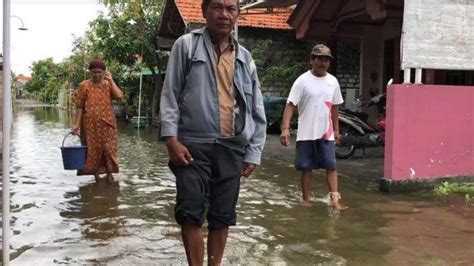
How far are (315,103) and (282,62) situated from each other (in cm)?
1082

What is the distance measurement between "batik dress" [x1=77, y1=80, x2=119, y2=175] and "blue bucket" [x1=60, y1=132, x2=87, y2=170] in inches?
15.0

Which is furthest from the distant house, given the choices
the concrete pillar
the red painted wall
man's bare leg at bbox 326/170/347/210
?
man's bare leg at bbox 326/170/347/210

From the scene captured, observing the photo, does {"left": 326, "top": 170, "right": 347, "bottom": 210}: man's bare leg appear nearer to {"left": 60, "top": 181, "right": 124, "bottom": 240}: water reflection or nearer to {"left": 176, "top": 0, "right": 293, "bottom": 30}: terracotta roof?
{"left": 60, "top": 181, "right": 124, "bottom": 240}: water reflection

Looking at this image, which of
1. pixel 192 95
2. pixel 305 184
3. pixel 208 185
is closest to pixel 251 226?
pixel 305 184

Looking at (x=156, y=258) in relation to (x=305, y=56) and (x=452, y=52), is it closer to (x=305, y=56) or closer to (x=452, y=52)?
(x=452, y=52)

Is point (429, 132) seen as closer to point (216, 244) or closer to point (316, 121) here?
point (316, 121)

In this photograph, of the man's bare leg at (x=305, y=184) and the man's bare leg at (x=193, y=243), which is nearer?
the man's bare leg at (x=193, y=243)

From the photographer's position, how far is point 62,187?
686 cm

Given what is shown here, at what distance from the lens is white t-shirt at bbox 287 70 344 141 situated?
226 inches

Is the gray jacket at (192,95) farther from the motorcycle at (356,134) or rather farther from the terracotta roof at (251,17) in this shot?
the terracotta roof at (251,17)

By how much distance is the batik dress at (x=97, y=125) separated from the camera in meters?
6.93

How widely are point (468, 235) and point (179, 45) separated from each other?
312 cm

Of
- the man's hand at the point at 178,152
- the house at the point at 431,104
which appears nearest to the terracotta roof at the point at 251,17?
the house at the point at 431,104

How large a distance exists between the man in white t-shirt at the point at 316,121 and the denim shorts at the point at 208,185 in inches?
94.6
